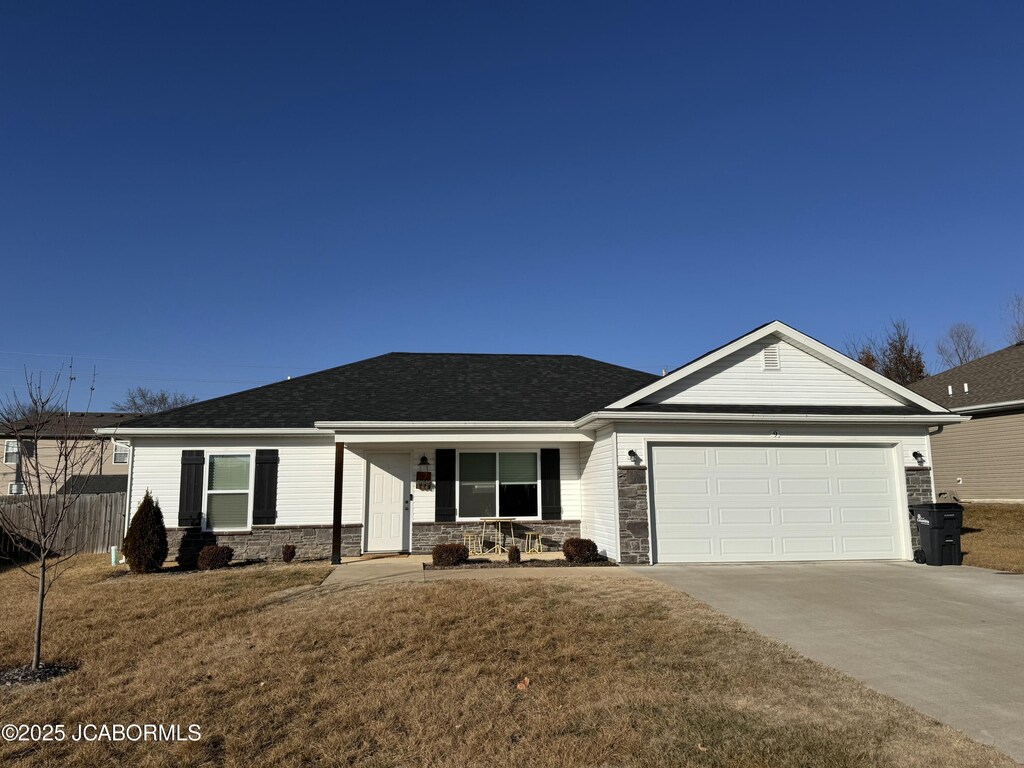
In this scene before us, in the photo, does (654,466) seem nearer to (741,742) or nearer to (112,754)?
(741,742)

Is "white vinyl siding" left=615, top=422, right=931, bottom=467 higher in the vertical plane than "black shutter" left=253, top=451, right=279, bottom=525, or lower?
higher

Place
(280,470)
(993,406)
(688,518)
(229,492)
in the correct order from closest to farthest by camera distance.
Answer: (688,518) < (229,492) < (280,470) < (993,406)

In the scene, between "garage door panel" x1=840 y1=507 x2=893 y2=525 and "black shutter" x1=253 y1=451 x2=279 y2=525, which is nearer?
"garage door panel" x1=840 y1=507 x2=893 y2=525

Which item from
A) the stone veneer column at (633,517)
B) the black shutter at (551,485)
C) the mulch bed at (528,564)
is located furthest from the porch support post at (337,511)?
the stone veneer column at (633,517)

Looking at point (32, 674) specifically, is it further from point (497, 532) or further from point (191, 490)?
point (497, 532)

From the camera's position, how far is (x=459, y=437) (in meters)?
13.5

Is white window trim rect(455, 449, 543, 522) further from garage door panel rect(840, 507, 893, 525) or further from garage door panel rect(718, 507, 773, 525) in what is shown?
garage door panel rect(840, 507, 893, 525)

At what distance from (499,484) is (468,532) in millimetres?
1219

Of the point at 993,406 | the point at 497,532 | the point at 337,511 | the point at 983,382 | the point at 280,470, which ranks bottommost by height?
the point at 497,532

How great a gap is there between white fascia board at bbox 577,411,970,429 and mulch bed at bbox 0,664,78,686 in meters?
8.57

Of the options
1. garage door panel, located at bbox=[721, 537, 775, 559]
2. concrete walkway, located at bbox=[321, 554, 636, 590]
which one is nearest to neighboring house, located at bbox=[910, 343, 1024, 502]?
garage door panel, located at bbox=[721, 537, 775, 559]

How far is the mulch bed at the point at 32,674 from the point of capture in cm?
591

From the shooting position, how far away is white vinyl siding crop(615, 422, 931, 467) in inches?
482

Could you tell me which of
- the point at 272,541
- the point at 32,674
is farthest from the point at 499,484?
the point at 32,674
